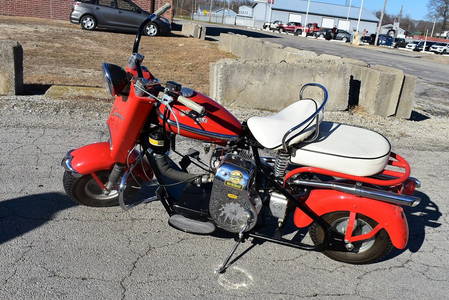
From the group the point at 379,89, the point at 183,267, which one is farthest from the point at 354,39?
the point at 183,267

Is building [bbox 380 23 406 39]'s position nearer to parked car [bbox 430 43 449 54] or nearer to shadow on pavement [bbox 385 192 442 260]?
parked car [bbox 430 43 449 54]

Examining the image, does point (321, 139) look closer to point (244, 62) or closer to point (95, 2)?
point (244, 62)

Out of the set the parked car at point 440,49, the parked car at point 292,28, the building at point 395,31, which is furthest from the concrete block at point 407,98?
the building at point 395,31

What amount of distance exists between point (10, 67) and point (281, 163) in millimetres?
5511

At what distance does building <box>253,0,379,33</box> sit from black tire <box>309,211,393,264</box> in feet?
258

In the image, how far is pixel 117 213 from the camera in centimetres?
378

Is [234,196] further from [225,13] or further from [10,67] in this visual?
[225,13]

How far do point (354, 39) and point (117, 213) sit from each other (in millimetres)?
42410

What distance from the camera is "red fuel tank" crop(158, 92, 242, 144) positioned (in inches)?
120

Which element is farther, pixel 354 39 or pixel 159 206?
pixel 354 39

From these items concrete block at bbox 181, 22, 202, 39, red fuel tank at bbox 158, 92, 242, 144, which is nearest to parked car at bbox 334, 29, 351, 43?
concrete block at bbox 181, 22, 202, 39

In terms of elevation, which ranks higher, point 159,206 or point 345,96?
point 345,96

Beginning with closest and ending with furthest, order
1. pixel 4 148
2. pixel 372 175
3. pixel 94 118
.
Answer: pixel 372 175
pixel 4 148
pixel 94 118

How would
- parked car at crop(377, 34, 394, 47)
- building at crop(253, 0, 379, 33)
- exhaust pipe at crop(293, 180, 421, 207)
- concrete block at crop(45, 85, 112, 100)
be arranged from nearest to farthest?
exhaust pipe at crop(293, 180, 421, 207) → concrete block at crop(45, 85, 112, 100) → parked car at crop(377, 34, 394, 47) → building at crop(253, 0, 379, 33)
